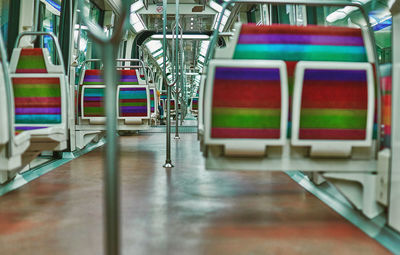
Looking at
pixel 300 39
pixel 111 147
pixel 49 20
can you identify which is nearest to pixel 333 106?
pixel 300 39

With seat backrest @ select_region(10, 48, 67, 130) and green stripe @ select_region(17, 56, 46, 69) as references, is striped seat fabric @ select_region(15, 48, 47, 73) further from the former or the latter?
seat backrest @ select_region(10, 48, 67, 130)

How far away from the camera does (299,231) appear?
2.17 metres

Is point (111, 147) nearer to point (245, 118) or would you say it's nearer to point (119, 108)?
point (245, 118)

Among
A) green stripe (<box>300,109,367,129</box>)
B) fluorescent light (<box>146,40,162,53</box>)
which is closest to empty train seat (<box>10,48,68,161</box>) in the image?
green stripe (<box>300,109,367,129</box>)

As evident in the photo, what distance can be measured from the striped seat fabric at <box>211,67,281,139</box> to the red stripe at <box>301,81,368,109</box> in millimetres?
164

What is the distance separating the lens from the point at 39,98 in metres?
3.35

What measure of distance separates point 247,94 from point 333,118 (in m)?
0.46

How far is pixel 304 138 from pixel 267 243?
556mm

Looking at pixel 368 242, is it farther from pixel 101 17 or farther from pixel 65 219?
pixel 101 17

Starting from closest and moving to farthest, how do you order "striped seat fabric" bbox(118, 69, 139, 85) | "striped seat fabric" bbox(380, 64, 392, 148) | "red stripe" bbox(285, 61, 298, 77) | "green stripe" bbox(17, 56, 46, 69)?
"striped seat fabric" bbox(380, 64, 392, 148)
"red stripe" bbox(285, 61, 298, 77)
"green stripe" bbox(17, 56, 46, 69)
"striped seat fabric" bbox(118, 69, 139, 85)

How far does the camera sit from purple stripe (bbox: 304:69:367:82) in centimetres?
204

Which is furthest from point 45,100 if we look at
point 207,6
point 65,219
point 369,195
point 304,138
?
point 207,6

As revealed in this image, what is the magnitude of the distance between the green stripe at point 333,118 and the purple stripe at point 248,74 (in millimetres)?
250

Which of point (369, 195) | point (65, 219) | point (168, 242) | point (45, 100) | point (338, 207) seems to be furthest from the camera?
point (45, 100)
